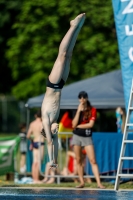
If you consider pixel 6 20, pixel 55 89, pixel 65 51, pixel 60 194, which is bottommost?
pixel 60 194

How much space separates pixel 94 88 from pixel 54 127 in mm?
7457

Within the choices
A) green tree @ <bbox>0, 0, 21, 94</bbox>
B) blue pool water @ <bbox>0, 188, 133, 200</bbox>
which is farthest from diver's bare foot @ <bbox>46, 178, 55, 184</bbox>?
green tree @ <bbox>0, 0, 21, 94</bbox>

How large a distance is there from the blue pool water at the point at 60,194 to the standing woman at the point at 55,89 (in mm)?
734

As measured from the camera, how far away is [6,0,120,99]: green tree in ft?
100

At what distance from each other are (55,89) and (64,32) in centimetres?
2061

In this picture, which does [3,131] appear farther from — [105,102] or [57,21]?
[105,102]

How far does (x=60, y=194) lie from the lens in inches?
506

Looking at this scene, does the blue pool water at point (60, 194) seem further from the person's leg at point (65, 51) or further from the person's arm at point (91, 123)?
the person's leg at point (65, 51)

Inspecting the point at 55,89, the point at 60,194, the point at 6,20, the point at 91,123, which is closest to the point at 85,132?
the point at 91,123

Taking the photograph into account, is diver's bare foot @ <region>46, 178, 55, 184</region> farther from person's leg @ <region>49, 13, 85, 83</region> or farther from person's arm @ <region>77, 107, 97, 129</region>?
person's leg @ <region>49, 13, 85, 83</region>

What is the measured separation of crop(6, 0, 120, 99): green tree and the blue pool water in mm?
17164

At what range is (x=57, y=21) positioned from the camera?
31.6 m

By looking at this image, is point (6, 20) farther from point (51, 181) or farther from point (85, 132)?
point (85, 132)

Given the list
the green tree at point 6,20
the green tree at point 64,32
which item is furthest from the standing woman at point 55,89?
the green tree at point 6,20
